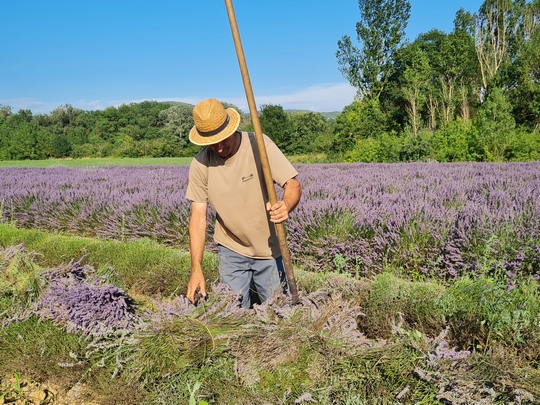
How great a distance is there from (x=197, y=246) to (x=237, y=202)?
378 millimetres

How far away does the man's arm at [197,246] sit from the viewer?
9.18 ft

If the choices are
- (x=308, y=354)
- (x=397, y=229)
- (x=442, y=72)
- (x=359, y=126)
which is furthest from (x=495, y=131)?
(x=442, y=72)

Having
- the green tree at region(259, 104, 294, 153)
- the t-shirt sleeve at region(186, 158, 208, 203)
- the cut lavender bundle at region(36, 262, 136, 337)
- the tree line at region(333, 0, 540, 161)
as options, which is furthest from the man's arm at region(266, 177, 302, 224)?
the green tree at region(259, 104, 294, 153)

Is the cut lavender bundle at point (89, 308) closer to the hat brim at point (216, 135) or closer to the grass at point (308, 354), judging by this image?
the grass at point (308, 354)

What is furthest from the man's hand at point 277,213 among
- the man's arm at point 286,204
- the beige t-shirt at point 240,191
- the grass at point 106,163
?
the grass at point 106,163

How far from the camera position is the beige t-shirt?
9.41 feet

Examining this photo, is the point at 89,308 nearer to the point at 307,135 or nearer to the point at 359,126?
the point at 359,126

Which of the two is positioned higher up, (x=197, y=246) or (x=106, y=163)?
(x=106, y=163)

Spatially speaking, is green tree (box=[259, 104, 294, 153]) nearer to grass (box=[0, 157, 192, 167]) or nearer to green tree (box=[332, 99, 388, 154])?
green tree (box=[332, 99, 388, 154])

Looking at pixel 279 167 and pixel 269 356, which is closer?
pixel 269 356

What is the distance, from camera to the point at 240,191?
289 centimetres

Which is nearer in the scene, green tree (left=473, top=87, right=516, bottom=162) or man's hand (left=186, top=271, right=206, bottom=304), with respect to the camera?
man's hand (left=186, top=271, right=206, bottom=304)

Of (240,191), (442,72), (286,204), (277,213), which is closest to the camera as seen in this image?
(277,213)

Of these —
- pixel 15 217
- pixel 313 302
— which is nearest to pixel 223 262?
pixel 313 302
